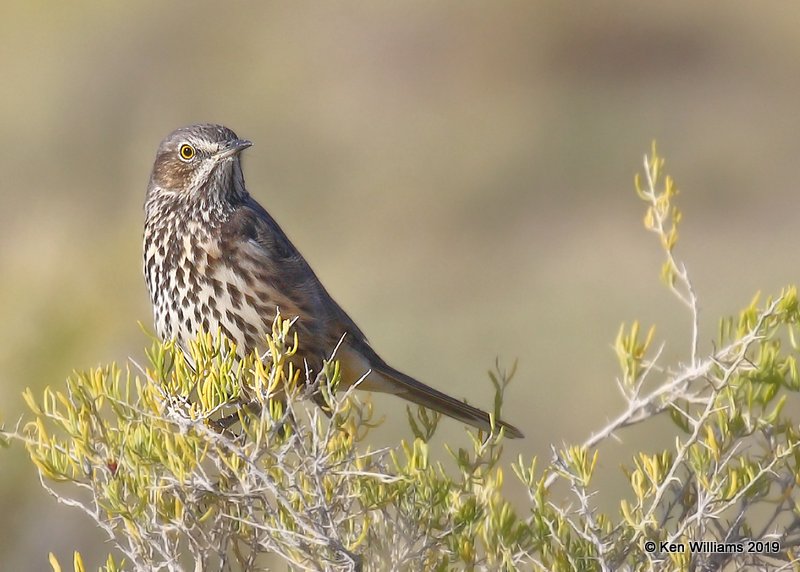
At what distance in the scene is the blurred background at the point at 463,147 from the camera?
43.6 ft

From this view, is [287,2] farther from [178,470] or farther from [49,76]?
[178,470]

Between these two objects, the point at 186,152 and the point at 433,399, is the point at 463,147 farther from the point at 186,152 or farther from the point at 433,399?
the point at 433,399

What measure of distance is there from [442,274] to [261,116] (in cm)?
364

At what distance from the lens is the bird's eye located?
17.7 feet

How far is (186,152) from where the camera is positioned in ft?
17.7

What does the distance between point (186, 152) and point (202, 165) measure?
13 cm

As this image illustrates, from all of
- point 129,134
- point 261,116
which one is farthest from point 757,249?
point 129,134

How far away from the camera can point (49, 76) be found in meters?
17.9

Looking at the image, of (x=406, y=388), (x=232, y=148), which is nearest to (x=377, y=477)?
(x=406, y=388)

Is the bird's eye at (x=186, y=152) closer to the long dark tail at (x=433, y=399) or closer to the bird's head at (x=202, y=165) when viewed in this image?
the bird's head at (x=202, y=165)

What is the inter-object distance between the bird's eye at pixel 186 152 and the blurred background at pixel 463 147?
585 centimetres

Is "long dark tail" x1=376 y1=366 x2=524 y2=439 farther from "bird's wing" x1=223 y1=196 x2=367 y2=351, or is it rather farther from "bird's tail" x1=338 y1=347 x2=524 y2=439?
"bird's wing" x1=223 y1=196 x2=367 y2=351

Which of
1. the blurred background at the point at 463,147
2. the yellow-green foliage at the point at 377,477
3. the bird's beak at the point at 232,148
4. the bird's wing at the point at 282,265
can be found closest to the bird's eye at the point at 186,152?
the bird's beak at the point at 232,148

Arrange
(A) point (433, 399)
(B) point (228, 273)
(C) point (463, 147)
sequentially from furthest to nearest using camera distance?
(C) point (463, 147) < (A) point (433, 399) < (B) point (228, 273)
